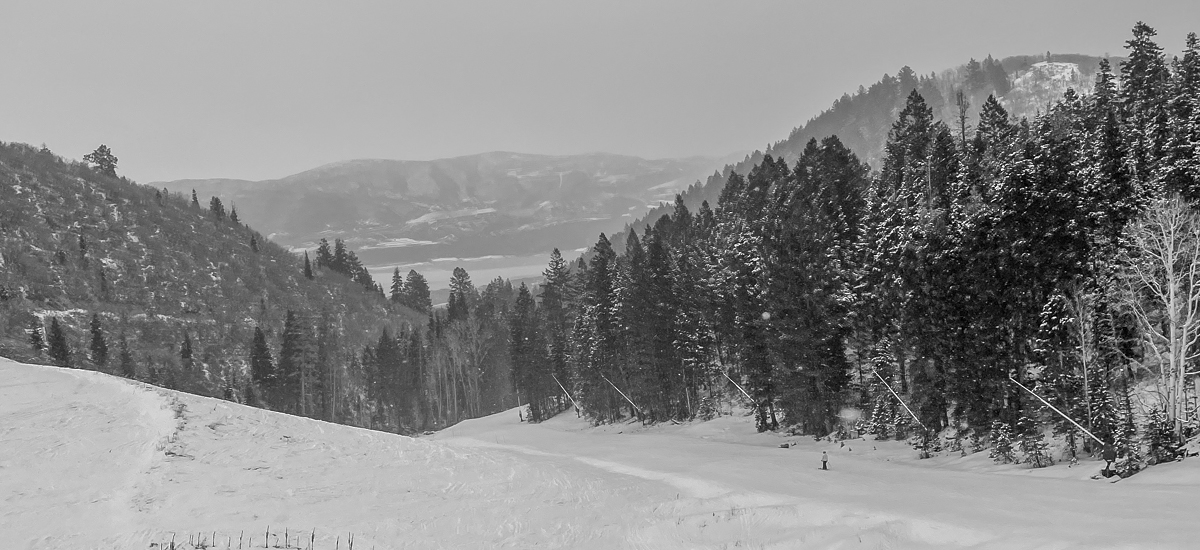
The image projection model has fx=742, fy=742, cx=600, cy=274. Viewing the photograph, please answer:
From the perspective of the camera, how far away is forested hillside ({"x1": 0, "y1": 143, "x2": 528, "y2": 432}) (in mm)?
92688

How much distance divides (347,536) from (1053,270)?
26.6 metres

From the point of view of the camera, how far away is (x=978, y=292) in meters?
31.2

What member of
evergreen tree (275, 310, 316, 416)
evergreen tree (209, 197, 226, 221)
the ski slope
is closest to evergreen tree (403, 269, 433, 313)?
evergreen tree (209, 197, 226, 221)

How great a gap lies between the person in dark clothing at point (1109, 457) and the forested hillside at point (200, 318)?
8280cm

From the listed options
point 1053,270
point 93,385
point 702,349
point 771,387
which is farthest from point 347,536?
point 702,349

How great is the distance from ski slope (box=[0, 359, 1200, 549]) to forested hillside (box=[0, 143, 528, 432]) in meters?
66.8

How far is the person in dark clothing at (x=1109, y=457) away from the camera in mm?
22531

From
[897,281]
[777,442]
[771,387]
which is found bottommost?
[777,442]

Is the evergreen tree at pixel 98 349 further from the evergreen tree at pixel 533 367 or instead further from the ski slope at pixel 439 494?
the ski slope at pixel 439 494

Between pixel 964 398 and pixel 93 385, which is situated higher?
pixel 93 385

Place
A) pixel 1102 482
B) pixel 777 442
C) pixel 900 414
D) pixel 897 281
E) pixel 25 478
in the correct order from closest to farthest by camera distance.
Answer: pixel 25 478, pixel 1102 482, pixel 897 281, pixel 900 414, pixel 777 442

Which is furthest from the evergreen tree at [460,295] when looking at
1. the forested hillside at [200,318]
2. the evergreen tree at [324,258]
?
the evergreen tree at [324,258]

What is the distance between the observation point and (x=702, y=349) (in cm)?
5756

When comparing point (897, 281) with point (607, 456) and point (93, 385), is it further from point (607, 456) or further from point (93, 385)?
point (93, 385)
